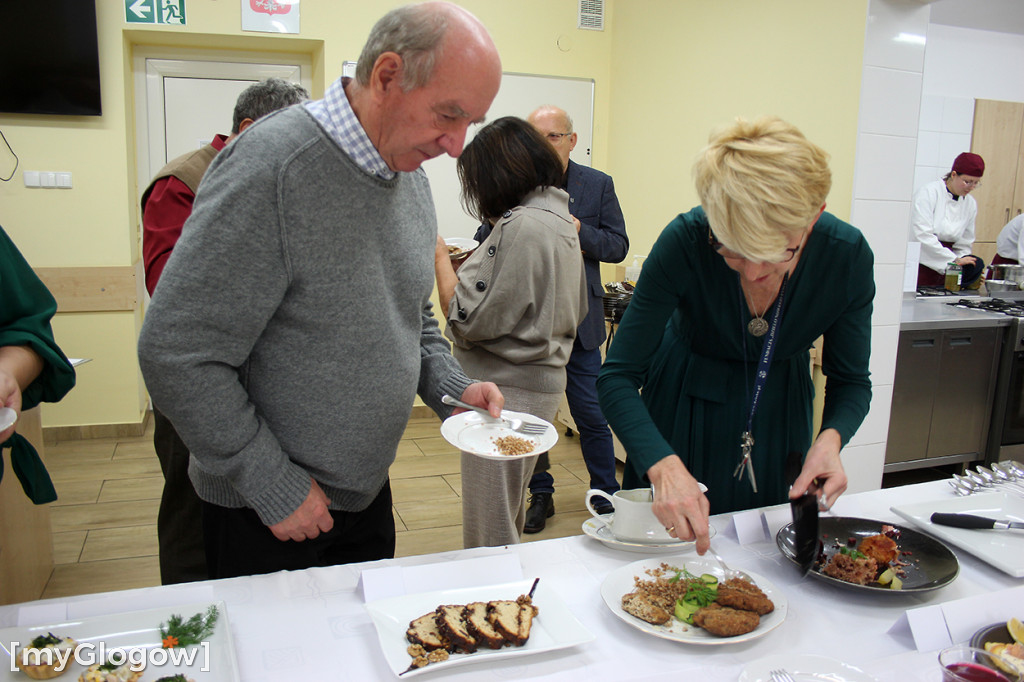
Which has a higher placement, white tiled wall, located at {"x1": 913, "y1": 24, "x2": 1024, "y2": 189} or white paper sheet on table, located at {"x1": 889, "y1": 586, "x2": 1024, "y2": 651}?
white tiled wall, located at {"x1": 913, "y1": 24, "x2": 1024, "y2": 189}

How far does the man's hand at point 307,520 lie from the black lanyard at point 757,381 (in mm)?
839

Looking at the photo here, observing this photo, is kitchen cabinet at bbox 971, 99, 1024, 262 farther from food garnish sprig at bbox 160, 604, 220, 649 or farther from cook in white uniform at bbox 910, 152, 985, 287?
food garnish sprig at bbox 160, 604, 220, 649

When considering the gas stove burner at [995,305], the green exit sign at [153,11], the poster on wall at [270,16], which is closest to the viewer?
the gas stove burner at [995,305]

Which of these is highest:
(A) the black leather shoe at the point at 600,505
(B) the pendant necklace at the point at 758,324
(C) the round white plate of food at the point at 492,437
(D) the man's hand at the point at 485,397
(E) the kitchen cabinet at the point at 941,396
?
(B) the pendant necklace at the point at 758,324

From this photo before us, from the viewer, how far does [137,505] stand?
341 cm

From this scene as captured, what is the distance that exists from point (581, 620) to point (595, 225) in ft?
8.00

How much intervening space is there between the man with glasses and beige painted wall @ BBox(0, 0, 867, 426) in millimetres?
903

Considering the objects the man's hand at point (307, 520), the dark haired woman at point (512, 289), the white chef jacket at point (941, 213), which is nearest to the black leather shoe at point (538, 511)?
the dark haired woman at point (512, 289)

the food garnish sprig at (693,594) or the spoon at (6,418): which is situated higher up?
the spoon at (6,418)

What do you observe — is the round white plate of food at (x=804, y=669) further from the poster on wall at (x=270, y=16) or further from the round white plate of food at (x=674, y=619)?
the poster on wall at (x=270, y=16)

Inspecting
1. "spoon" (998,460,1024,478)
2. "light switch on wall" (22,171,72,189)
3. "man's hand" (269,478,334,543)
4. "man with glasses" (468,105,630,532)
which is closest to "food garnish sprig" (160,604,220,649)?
"man's hand" (269,478,334,543)

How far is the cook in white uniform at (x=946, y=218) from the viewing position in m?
5.55

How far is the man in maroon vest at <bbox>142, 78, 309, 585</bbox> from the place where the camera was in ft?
6.08

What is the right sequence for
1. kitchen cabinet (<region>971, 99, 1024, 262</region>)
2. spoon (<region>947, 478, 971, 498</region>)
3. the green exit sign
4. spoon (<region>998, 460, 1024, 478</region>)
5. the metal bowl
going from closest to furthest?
spoon (<region>947, 478, 971, 498</region>) < spoon (<region>998, 460, 1024, 478</region>) < the green exit sign < the metal bowl < kitchen cabinet (<region>971, 99, 1024, 262</region>)
